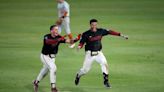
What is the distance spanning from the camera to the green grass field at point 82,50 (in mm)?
16250

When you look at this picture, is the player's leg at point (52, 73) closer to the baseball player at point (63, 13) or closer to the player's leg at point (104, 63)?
the player's leg at point (104, 63)

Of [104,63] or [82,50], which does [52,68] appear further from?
[82,50]

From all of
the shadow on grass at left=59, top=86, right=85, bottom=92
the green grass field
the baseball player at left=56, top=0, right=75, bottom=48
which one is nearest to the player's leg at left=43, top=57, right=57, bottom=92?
the shadow on grass at left=59, top=86, right=85, bottom=92

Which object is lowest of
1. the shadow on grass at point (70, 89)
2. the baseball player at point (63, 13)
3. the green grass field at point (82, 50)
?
the shadow on grass at point (70, 89)

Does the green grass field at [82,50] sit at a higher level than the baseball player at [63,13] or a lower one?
lower

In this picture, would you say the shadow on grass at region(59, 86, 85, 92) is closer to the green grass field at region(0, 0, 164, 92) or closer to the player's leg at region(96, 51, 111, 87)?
the green grass field at region(0, 0, 164, 92)

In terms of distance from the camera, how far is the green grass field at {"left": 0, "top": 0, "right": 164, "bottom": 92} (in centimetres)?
1625

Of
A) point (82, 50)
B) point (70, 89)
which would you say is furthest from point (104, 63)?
point (82, 50)

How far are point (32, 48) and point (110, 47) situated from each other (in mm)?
3038

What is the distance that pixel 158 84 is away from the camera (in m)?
15.9

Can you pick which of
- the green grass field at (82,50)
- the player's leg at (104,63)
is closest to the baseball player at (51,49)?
the green grass field at (82,50)

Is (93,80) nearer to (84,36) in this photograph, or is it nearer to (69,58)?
(84,36)

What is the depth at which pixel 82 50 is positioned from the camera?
20750 mm

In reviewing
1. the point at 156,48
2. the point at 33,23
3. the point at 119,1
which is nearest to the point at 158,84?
the point at 156,48
